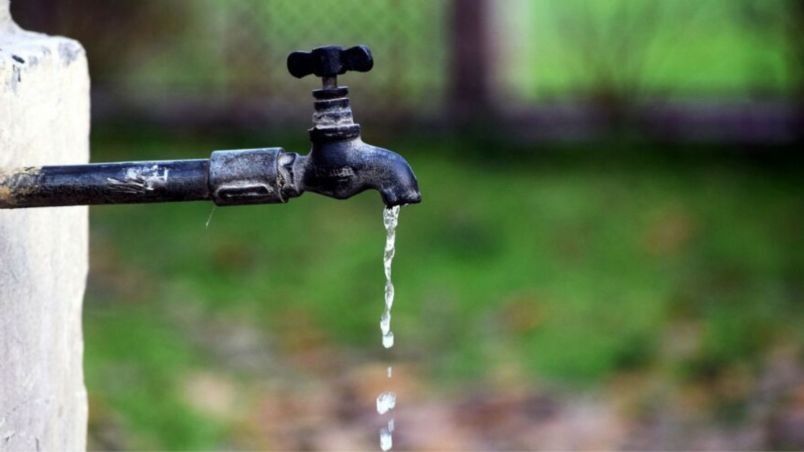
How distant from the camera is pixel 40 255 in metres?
1.51

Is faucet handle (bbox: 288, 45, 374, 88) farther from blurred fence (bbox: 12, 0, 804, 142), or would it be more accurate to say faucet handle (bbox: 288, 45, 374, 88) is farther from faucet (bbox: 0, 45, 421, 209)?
blurred fence (bbox: 12, 0, 804, 142)

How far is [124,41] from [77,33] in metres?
0.27

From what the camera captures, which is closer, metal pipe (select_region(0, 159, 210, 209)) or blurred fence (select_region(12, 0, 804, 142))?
metal pipe (select_region(0, 159, 210, 209))

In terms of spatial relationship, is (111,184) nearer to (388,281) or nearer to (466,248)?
(388,281)

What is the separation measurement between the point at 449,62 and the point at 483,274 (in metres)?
1.70

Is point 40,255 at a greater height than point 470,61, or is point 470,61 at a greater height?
point 470,61

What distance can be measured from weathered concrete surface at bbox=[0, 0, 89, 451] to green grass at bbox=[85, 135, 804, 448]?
167cm

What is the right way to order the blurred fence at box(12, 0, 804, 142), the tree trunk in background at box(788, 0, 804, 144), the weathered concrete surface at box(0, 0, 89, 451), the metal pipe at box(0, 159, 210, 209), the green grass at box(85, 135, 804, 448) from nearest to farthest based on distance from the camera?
the metal pipe at box(0, 159, 210, 209) < the weathered concrete surface at box(0, 0, 89, 451) < the green grass at box(85, 135, 804, 448) < the tree trunk in background at box(788, 0, 804, 144) < the blurred fence at box(12, 0, 804, 142)

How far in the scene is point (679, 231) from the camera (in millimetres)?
4820

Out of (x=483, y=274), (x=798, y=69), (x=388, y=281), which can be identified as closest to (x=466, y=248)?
(x=483, y=274)

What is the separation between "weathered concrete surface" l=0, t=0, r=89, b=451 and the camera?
142 centimetres

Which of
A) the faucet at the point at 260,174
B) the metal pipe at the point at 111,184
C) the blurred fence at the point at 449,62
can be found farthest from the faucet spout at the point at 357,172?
the blurred fence at the point at 449,62

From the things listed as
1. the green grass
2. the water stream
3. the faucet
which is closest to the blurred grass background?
the green grass

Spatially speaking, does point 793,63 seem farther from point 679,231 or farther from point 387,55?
point 387,55
